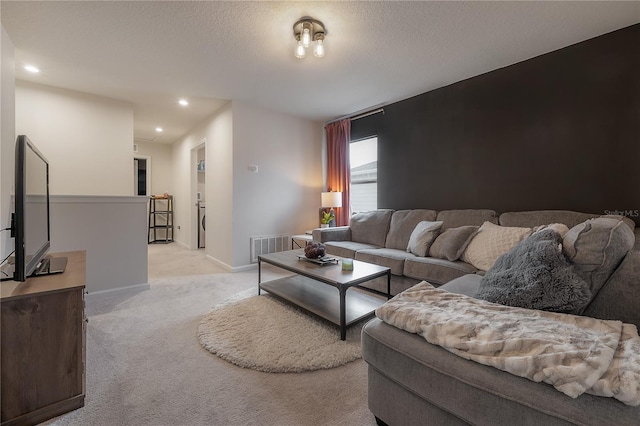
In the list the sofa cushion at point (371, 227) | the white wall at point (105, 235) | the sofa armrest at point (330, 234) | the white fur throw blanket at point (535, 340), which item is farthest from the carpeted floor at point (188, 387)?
the sofa cushion at point (371, 227)

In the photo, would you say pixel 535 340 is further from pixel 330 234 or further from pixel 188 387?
pixel 330 234

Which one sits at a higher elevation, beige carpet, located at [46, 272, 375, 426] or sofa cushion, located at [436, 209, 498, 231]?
sofa cushion, located at [436, 209, 498, 231]

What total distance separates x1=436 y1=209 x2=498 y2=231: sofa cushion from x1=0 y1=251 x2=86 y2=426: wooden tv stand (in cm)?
302

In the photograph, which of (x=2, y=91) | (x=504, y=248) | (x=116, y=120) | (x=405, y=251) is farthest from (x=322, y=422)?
(x=116, y=120)

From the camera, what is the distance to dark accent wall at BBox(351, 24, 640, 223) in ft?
7.12

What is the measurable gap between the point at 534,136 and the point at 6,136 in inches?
183

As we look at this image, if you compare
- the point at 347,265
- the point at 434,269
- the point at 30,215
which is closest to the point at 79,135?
the point at 30,215

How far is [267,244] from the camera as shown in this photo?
4117mm

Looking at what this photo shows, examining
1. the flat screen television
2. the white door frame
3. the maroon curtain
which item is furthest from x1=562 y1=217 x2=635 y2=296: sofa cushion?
the white door frame

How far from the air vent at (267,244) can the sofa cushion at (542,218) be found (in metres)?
2.92

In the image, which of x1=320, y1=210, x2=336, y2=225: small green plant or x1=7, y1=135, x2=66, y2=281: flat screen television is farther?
x1=320, y1=210, x2=336, y2=225: small green plant

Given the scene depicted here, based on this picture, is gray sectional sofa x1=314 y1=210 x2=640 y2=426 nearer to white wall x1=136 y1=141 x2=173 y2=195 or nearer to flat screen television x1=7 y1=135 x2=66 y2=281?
flat screen television x1=7 y1=135 x2=66 y2=281

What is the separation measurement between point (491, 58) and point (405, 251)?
2.09 meters

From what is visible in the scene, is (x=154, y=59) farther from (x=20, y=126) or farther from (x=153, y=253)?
(x=153, y=253)
